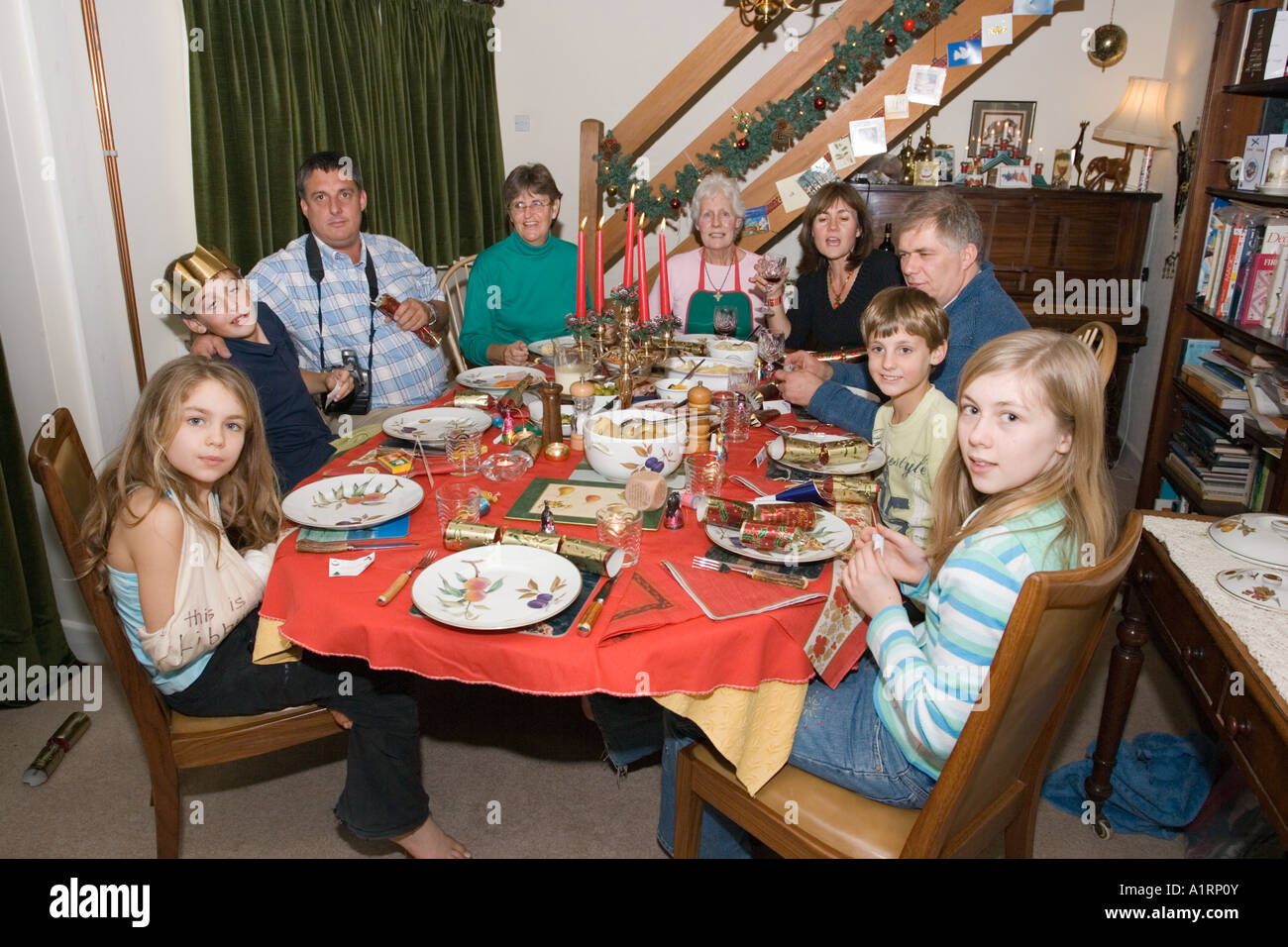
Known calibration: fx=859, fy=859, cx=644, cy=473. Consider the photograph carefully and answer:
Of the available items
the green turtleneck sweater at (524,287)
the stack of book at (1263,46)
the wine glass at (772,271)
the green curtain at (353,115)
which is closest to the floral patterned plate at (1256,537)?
the wine glass at (772,271)

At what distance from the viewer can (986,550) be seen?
1.31m

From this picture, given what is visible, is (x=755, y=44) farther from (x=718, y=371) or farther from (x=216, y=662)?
(x=216, y=662)

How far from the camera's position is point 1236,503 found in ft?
10.2

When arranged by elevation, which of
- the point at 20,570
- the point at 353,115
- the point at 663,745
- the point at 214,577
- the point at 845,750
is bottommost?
the point at 663,745

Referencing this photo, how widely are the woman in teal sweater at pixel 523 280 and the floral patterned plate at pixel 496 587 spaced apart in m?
1.99

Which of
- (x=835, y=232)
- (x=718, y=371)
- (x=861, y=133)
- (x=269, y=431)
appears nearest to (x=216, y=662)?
(x=269, y=431)

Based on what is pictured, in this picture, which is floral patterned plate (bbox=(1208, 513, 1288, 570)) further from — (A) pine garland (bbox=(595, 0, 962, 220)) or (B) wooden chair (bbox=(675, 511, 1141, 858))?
(A) pine garland (bbox=(595, 0, 962, 220))

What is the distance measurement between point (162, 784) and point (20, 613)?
115 cm

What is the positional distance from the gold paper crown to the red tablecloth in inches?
40.6

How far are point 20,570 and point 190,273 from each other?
1076 millimetres

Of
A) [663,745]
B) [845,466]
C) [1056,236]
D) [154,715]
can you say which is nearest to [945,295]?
[845,466]

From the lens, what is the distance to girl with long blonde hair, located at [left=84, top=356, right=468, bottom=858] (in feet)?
5.16

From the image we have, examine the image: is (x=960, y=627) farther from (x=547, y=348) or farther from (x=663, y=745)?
(x=547, y=348)

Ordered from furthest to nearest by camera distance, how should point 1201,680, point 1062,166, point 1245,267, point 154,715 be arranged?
1. point 1062,166
2. point 1245,267
3. point 154,715
4. point 1201,680
